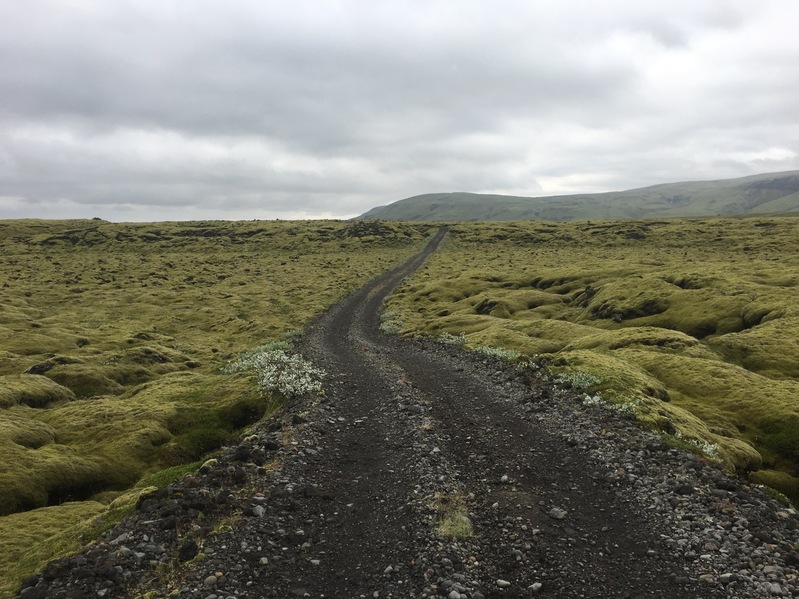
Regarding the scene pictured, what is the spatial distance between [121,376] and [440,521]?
88.5 feet

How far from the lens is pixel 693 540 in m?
11.2

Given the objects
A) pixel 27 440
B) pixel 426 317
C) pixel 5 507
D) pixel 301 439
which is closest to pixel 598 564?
pixel 301 439

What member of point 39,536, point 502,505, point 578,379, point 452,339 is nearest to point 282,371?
point 39,536

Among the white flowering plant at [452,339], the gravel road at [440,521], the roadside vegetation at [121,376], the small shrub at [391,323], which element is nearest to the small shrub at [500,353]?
the white flowering plant at [452,339]

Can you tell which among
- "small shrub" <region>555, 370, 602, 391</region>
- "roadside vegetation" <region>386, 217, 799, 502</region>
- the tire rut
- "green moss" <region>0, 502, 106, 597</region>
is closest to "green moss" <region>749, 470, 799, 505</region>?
"roadside vegetation" <region>386, 217, 799, 502</region>

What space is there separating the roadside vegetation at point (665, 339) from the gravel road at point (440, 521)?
3.42 m

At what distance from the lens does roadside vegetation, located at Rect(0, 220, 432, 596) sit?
14859mm

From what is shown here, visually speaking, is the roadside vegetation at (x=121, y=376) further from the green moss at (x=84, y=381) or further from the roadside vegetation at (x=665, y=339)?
the roadside vegetation at (x=665, y=339)

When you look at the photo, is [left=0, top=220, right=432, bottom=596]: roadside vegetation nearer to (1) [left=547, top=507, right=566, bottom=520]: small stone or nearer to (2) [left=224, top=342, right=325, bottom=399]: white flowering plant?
(2) [left=224, top=342, right=325, bottom=399]: white flowering plant

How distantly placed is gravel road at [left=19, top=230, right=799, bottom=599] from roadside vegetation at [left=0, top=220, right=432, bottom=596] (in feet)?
8.39

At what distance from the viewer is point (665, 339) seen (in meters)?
30.7

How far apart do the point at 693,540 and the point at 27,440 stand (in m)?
23.5

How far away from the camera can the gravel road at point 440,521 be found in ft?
32.6

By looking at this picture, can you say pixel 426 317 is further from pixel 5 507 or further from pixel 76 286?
pixel 76 286
